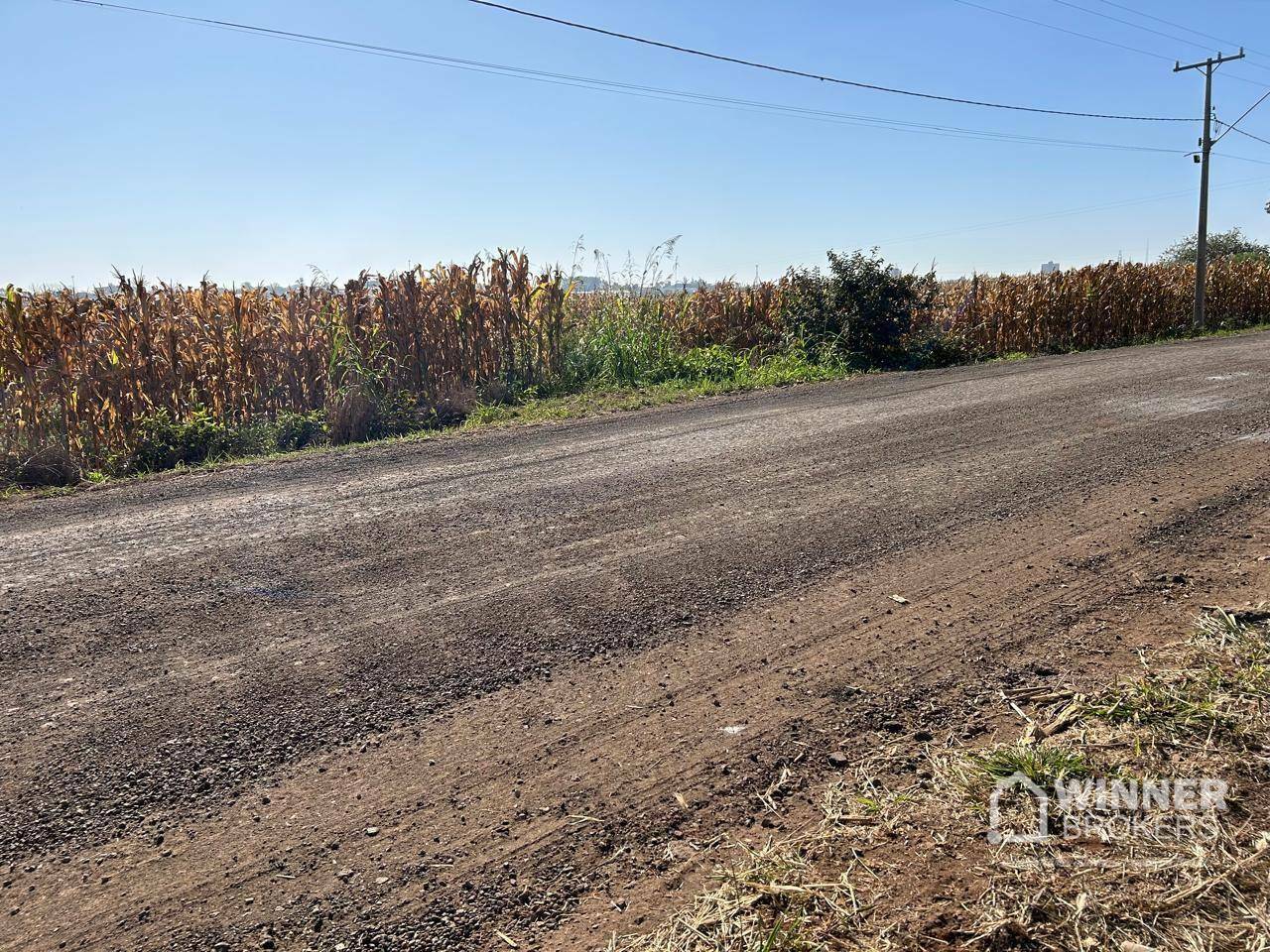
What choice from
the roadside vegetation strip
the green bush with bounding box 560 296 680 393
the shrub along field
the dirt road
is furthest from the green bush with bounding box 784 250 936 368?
the roadside vegetation strip

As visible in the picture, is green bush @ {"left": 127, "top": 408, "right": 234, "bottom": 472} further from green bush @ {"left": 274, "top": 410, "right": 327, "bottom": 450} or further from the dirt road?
the dirt road

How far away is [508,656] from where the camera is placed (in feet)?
11.6

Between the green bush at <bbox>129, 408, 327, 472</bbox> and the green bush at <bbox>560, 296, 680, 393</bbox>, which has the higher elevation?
the green bush at <bbox>560, 296, 680, 393</bbox>

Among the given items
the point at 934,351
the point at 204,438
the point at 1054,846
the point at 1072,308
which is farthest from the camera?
the point at 1072,308

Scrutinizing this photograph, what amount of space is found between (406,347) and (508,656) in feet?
29.6

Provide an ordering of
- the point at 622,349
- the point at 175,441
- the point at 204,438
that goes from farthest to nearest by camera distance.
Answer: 1. the point at 622,349
2. the point at 204,438
3. the point at 175,441

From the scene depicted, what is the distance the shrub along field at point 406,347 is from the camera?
28.7 feet

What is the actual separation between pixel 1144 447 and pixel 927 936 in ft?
20.5

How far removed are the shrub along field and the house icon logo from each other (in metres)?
8.31

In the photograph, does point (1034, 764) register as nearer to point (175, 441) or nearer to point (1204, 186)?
point (175, 441)

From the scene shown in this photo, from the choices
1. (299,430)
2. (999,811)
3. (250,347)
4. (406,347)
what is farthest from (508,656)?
(406,347)

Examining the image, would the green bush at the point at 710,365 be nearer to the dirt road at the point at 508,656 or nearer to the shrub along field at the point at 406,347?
the shrub along field at the point at 406,347

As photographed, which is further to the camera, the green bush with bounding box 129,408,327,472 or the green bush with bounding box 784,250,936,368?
the green bush with bounding box 784,250,936,368

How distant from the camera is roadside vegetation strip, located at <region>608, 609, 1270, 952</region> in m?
2.00
